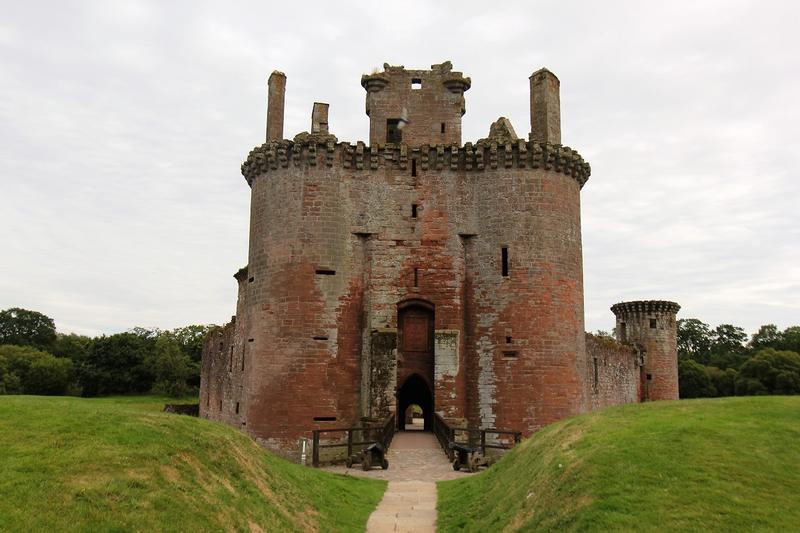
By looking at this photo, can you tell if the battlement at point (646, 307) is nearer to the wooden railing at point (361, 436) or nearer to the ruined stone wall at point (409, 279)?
the ruined stone wall at point (409, 279)

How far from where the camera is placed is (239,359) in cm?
3114

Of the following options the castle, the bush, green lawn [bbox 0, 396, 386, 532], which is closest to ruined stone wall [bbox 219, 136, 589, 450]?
the castle

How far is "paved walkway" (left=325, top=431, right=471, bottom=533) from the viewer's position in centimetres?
1315

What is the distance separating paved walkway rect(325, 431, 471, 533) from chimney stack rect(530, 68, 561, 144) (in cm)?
1225

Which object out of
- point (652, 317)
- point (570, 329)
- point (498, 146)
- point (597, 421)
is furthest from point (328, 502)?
point (652, 317)

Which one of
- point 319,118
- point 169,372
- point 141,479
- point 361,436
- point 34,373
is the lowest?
point 361,436

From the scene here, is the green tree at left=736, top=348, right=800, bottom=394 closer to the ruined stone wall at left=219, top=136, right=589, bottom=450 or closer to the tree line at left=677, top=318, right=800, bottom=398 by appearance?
the tree line at left=677, top=318, right=800, bottom=398

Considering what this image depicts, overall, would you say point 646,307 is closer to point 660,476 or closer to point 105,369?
point 660,476

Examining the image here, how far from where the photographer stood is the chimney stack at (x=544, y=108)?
1052 inches

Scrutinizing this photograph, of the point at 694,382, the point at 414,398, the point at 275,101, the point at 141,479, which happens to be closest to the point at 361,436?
the point at 414,398

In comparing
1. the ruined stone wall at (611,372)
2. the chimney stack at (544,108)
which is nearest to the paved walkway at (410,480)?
the ruined stone wall at (611,372)

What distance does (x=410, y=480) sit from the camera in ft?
57.4

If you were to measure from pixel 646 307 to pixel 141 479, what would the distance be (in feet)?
136

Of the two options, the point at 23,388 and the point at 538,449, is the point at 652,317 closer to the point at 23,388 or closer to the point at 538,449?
the point at 538,449
